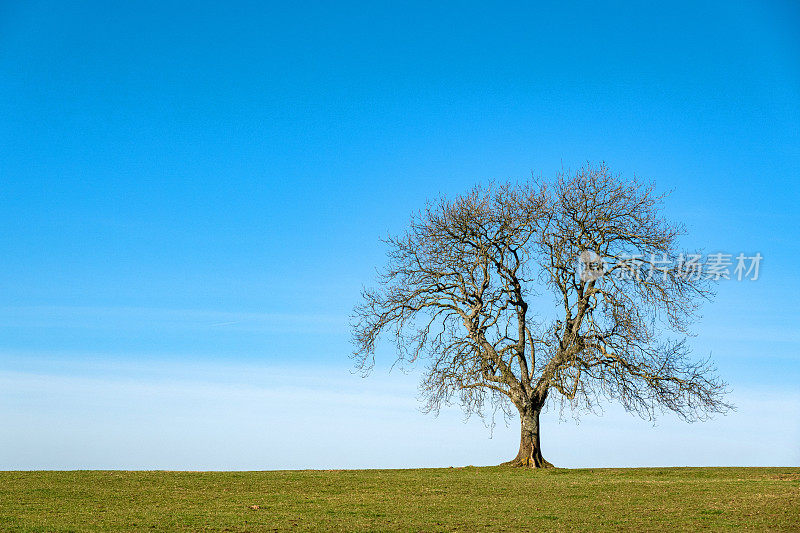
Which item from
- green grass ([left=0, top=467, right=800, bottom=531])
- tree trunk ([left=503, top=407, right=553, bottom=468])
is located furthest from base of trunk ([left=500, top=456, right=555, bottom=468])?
green grass ([left=0, top=467, right=800, bottom=531])

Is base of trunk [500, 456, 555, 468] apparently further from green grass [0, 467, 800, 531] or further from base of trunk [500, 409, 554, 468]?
green grass [0, 467, 800, 531]

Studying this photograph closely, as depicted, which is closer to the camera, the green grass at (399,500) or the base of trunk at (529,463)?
the green grass at (399,500)

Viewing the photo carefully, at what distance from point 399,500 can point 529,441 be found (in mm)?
11762

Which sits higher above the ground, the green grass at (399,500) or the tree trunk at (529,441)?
the tree trunk at (529,441)

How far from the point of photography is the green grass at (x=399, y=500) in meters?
16.7

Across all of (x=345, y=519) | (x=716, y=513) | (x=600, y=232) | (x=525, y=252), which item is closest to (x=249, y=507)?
(x=345, y=519)

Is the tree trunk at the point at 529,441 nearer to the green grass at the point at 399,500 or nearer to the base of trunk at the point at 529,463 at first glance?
the base of trunk at the point at 529,463

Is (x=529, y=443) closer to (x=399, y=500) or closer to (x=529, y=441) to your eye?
(x=529, y=441)

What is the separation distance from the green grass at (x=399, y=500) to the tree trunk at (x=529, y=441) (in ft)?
6.00

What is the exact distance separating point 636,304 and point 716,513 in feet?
43.1

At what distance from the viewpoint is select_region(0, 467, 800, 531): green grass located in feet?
54.8

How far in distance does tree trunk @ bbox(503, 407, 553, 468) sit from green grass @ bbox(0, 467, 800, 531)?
1.83 metres

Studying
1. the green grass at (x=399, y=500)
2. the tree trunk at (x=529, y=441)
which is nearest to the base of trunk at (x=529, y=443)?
the tree trunk at (x=529, y=441)

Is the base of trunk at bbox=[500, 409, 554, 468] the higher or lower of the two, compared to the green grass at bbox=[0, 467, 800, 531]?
higher
